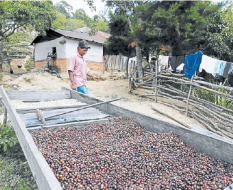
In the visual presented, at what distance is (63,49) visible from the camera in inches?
489

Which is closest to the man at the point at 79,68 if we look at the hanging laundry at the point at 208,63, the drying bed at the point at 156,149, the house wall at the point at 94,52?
the drying bed at the point at 156,149

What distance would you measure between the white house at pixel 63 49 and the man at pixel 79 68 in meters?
9.33

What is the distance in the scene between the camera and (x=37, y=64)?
15234mm

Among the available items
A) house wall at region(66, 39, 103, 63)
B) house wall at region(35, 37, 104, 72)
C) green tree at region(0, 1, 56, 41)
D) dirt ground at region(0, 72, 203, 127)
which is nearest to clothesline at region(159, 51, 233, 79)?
dirt ground at region(0, 72, 203, 127)

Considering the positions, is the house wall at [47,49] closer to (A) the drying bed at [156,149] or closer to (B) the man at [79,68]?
(B) the man at [79,68]

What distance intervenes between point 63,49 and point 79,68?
9638 millimetres

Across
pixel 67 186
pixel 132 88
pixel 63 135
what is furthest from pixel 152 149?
pixel 132 88

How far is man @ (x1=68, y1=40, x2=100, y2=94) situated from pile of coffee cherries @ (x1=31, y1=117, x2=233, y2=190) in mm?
1761

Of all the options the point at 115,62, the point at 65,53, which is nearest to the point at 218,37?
the point at 65,53

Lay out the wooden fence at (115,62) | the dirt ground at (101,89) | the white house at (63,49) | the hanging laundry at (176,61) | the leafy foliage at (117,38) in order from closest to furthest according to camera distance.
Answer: the dirt ground at (101,89) → the hanging laundry at (176,61) → the white house at (63,49) → the leafy foliage at (117,38) → the wooden fence at (115,62)

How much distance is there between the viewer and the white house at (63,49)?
12.5 m

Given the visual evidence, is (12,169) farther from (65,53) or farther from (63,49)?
(63,49)

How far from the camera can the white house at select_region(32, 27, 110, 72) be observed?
12.5m

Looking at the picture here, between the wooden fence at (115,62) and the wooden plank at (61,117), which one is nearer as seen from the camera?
the wooden plank at (61,117)
